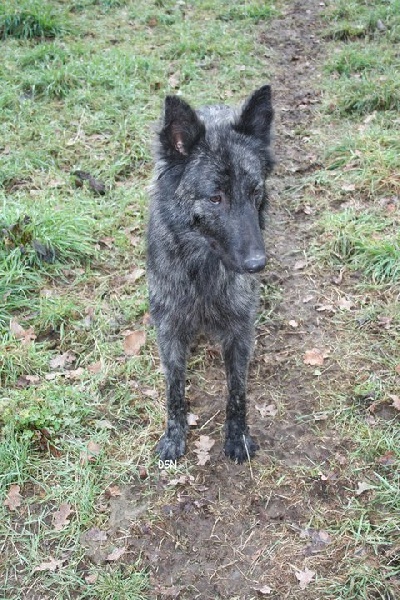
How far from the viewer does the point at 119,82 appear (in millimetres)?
6965

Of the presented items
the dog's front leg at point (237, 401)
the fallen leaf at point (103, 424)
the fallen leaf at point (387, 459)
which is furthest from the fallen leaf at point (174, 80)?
the fallen leaf at point (387, 459)

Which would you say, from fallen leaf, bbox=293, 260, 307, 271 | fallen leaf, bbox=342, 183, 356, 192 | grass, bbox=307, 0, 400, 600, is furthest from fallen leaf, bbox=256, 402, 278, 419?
fallen leaf, bbox=342, 183, 356, 192

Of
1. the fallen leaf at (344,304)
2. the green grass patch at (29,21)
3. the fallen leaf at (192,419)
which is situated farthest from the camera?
the green grass patch at (29,21)

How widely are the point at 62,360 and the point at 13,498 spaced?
1080 millimetres

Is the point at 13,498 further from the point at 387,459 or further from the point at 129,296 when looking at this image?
the point at 387,459

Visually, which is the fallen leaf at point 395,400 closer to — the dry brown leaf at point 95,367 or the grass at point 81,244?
the grass at point 81,244

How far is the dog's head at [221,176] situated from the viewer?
3020 mm

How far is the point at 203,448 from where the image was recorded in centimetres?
368

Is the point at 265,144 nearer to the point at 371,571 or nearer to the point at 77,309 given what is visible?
the point at 77,309

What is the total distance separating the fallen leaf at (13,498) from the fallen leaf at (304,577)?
157 centimetres

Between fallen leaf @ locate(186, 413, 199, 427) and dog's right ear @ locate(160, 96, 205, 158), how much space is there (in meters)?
1.68

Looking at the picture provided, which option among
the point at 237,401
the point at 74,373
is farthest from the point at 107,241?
the point at 237,401

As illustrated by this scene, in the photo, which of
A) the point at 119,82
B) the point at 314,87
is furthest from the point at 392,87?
the point at 119,82

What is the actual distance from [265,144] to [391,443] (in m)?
1.87
